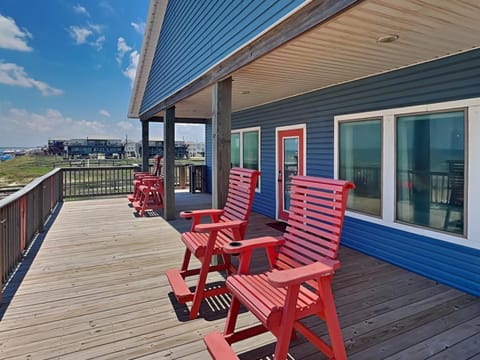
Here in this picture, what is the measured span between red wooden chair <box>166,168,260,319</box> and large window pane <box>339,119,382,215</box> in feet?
6.87

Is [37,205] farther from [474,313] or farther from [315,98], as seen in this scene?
[474,313]

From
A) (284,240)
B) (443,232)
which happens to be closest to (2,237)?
(284,240)

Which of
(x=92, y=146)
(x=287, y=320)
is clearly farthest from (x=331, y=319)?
(x=92, y=146)

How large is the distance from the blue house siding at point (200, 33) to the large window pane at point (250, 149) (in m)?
2.30

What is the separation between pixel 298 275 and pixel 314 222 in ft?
2.12

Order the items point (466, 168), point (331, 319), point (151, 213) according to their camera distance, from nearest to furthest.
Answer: point (331, 319)
point (466, 168)
point (151, 213)

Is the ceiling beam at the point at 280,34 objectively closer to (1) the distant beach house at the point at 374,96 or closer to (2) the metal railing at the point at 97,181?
(1) the distant beach house at the point at 374,96

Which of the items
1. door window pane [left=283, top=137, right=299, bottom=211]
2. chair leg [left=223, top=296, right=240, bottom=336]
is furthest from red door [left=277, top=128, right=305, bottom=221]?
chair leg [left=223, top=296, right=240, bottom=336]

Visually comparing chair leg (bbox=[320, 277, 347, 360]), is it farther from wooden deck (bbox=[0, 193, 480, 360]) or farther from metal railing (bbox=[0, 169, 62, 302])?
metal railing (bbox=[0, 169, 62, 302])

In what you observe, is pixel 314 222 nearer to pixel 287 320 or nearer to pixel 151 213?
pixel 287 320

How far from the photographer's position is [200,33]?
480 cm

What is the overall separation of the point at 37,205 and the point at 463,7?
622 centimetres

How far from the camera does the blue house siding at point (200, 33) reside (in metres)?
3.04

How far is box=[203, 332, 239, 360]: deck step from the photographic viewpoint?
1894 millimetres
